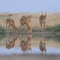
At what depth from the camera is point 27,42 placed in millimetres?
2131

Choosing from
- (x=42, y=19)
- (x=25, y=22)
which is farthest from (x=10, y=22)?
(x=42, y=19)

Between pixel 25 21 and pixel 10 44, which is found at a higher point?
pixel 25 21

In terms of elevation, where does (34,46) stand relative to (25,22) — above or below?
below

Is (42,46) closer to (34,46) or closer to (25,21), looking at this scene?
(34,46)

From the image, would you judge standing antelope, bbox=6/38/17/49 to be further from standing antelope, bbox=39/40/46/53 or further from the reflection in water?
standing antelope, bbox=39/40/46/53

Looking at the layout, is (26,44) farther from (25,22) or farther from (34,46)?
(25,22)

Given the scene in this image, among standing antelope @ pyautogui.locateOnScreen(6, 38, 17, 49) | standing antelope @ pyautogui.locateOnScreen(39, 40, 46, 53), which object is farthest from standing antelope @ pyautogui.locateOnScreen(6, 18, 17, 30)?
standing antelope @ pyautogui.locateOnScreen(39, 40, 46, 53)

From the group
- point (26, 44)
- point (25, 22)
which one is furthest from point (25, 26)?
point (26, 44)

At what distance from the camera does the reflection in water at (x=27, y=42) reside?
2.11 meters

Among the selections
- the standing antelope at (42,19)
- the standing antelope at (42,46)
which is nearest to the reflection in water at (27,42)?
the standing antelope at (42,46)

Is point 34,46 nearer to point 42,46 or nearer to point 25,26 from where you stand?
point 42,46

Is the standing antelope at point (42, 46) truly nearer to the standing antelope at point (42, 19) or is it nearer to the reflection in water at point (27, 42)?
the reflection in water at point (27, 42)

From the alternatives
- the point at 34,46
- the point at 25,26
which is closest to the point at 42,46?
the point at 34,46

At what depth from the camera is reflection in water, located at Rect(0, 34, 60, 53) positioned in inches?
83.1
